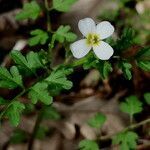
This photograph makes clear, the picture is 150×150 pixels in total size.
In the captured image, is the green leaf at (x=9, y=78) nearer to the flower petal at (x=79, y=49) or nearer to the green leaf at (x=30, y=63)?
the green leaf at (x=30, y=63)

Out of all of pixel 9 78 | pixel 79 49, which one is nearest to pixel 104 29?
pixel 79 49

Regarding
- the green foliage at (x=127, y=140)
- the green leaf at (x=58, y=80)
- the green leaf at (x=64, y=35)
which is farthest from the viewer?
the green foliage at (x=127, y=140)

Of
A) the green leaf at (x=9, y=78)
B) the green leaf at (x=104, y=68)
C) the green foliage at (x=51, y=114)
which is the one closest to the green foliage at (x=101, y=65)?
the green leaf at (x=104, y=68)

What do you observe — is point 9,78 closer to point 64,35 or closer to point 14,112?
point 14,112

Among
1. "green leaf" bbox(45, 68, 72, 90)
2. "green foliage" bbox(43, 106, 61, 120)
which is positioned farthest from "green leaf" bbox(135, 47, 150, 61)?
"green foliage" bbox(43, 106, 61, 120)

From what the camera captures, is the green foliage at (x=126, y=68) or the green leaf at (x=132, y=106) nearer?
the green foliage at (x=126, y=68)

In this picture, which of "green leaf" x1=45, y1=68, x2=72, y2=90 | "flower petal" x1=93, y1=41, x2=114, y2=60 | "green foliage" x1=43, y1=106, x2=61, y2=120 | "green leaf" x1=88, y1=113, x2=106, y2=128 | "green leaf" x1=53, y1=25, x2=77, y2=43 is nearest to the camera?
"flower petal" x1=93, y1=41, x2=114, y2=60

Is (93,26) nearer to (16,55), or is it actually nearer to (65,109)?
(16,55)

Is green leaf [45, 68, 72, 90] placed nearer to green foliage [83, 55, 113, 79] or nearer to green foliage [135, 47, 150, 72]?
green foliage [83, 55, 113, 79]
